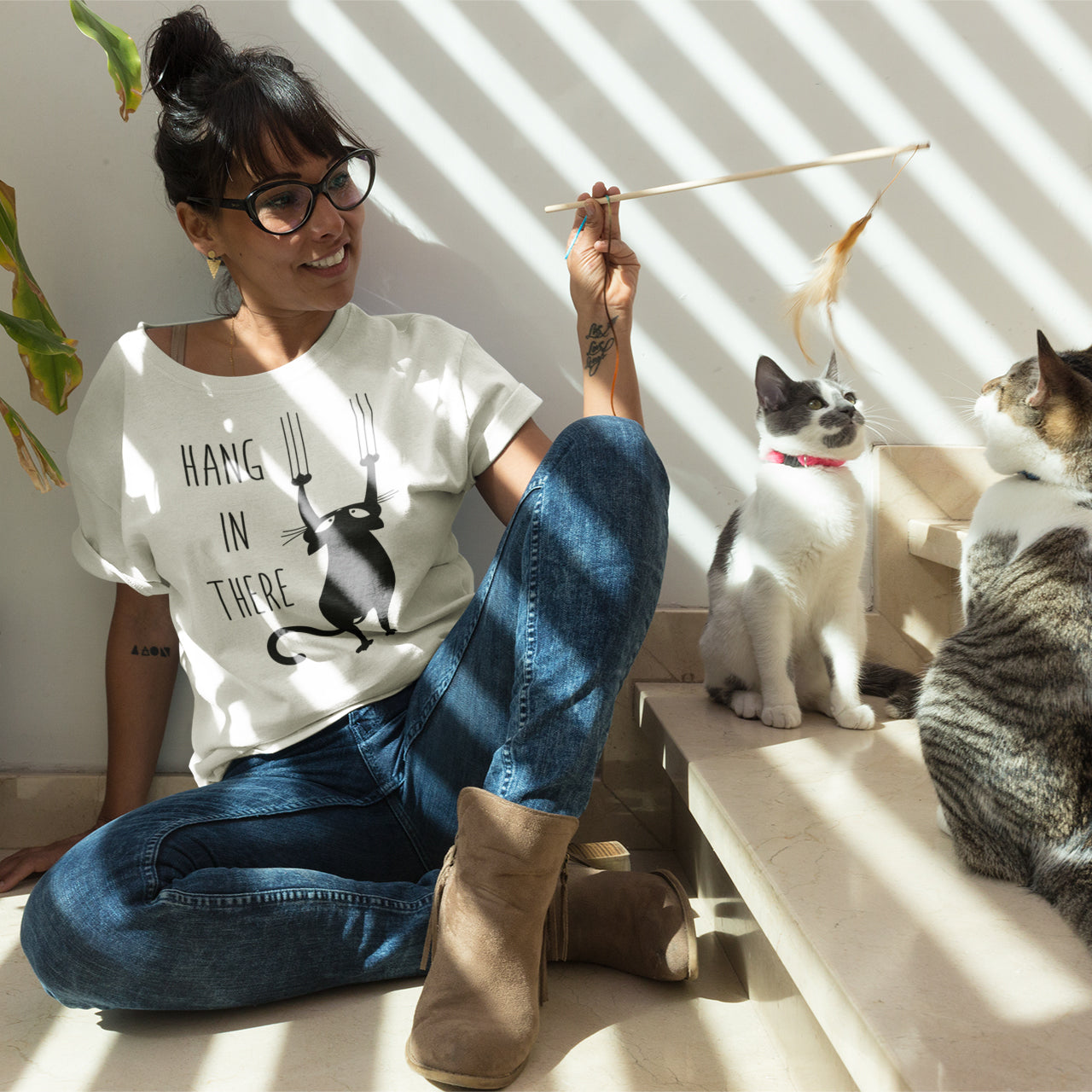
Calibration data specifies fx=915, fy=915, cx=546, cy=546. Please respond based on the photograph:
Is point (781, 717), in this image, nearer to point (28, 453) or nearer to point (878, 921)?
point (878, 921)

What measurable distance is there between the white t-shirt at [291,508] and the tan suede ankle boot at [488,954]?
353mm

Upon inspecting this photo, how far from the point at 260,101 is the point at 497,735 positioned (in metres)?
0.86

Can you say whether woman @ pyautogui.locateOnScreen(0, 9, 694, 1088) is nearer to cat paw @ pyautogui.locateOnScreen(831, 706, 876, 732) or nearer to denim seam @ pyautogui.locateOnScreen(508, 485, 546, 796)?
denim seam @ pyautogui.locateOnScreen(508, 485, 546, 796)

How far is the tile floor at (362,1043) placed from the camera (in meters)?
0.96

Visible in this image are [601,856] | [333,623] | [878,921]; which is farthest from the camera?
[601,856]

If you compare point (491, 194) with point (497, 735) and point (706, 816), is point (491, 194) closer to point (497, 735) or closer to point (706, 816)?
point (497, 735)

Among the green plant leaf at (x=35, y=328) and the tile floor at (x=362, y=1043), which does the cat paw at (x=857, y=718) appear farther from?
the green plant leaf at (x=35, y=328)

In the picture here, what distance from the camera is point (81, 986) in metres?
1.01

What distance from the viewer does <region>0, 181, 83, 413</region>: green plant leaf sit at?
1.16m

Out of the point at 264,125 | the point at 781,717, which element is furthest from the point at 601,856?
the point at 264,125

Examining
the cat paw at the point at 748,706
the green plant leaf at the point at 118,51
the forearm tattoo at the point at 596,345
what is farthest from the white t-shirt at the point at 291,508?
the cat paw at the point at 748,706

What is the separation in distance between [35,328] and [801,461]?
1053 mm

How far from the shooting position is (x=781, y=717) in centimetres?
136

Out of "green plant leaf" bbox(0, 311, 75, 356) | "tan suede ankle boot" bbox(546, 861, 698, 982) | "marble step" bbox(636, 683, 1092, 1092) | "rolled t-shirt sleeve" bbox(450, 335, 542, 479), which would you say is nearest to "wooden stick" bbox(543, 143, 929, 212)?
"rolled t-shirt sleeve" bbox(450, 335, 542, 479)
